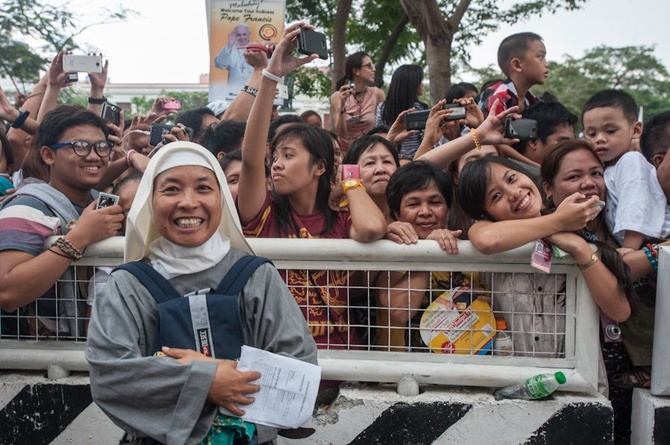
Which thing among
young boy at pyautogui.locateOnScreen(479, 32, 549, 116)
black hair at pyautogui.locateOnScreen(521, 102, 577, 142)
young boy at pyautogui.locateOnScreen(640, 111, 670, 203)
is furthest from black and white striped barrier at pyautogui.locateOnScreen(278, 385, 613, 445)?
young boy at pyautogui.locateOnScreen(479, 32, 549, 116)

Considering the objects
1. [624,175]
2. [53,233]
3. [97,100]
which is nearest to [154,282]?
[53,233]

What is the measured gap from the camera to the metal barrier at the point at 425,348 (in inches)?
116

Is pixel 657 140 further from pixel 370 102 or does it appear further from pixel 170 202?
pixel 370 102

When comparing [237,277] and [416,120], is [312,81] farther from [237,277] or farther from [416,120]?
[237,277]

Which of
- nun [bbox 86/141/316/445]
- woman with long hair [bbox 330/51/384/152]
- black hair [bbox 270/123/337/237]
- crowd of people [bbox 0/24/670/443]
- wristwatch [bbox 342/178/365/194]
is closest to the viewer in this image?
nun [bbox 86/141/316/445]

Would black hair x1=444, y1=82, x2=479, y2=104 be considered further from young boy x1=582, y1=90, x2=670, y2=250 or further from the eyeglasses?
the eyeglasses

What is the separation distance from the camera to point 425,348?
3096mm

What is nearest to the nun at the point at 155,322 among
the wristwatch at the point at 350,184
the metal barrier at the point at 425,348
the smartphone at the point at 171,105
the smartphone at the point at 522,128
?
the metal barrier at the point at 425,348

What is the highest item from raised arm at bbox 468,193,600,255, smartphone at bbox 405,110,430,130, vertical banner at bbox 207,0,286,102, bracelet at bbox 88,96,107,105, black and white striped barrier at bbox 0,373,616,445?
vertical banner at bbox 207,0,286,102

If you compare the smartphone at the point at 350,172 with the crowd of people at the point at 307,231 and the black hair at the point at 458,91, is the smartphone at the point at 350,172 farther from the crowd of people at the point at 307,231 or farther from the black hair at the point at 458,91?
the black hair at the point at 458,91

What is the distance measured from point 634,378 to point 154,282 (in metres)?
2.16

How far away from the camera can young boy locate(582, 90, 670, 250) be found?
321 cm

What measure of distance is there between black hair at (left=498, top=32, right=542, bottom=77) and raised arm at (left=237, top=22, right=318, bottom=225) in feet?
8.25

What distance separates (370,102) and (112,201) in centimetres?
450
